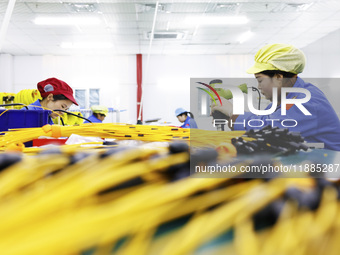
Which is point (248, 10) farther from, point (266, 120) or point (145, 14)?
point (266, 120)

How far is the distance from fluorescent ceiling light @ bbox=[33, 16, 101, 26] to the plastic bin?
4.28m

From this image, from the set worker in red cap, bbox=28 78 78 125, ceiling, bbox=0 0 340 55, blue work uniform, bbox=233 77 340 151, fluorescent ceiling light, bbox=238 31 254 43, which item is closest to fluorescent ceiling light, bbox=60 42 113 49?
ceiling, bbox=0 0 340 55

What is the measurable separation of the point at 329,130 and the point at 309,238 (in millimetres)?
438

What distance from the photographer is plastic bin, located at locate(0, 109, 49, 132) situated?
2.84ft

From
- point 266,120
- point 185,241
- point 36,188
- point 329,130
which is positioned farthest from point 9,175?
point 329,130

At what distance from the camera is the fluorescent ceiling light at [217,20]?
4.80 meters

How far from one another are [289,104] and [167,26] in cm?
525

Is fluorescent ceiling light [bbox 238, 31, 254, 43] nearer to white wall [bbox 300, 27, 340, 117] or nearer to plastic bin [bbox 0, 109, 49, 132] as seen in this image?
white wall [bbox 300, 27, 340, 117]

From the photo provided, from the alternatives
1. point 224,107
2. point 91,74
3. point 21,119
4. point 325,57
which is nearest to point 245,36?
point 325,57

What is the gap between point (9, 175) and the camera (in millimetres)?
192

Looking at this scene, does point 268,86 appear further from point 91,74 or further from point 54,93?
point 91,74

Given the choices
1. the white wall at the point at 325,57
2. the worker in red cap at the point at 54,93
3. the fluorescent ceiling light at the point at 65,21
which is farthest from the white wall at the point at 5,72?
the white wall at the point at 325,57

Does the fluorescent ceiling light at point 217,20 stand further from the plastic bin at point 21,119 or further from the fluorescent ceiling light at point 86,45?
the plastic bin at point 21,119

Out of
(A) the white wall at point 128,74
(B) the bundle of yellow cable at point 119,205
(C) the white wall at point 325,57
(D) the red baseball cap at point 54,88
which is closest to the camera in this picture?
(B) the bundle of yellow cable at point 119,205
